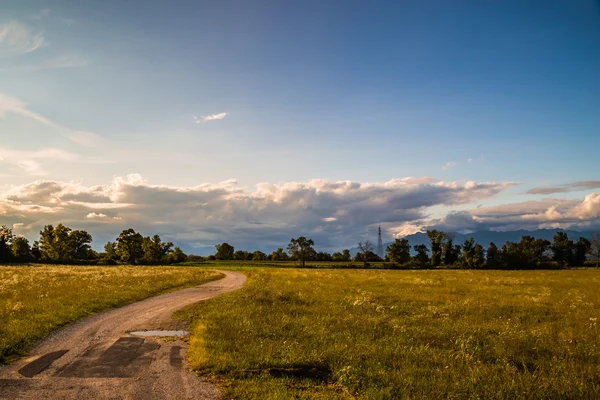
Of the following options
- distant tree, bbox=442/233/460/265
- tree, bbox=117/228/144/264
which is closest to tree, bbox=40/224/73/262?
tree, bbox=117/228/144/264

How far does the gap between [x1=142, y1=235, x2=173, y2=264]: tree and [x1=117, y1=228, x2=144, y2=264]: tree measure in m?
2.59

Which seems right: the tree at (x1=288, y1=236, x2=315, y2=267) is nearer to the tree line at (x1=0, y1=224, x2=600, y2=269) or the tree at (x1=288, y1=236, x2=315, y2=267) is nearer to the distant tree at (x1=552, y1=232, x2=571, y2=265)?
the tree line at (x1=0, y1=224, x2=600, y2=269)

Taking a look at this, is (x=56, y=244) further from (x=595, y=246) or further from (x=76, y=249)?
(x=595, y=246)

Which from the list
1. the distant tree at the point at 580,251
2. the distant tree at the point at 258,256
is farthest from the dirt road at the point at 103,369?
the distant tree at the point at 580,251

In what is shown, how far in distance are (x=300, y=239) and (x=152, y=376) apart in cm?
12759

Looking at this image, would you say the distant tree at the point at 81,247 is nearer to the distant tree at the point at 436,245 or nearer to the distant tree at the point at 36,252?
the distant tree at the point at 36,252

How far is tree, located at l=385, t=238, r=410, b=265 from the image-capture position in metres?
123

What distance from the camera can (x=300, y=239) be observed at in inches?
5428

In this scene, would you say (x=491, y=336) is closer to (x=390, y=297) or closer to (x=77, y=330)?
(x=390, y=297)

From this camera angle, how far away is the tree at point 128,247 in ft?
392

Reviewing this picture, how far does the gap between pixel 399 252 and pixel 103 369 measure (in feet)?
397

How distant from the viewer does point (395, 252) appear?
12381cm

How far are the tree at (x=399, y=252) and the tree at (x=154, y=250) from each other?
83.8m

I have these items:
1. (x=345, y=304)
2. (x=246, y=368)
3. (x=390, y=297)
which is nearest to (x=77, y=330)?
(x=246, y=368)
